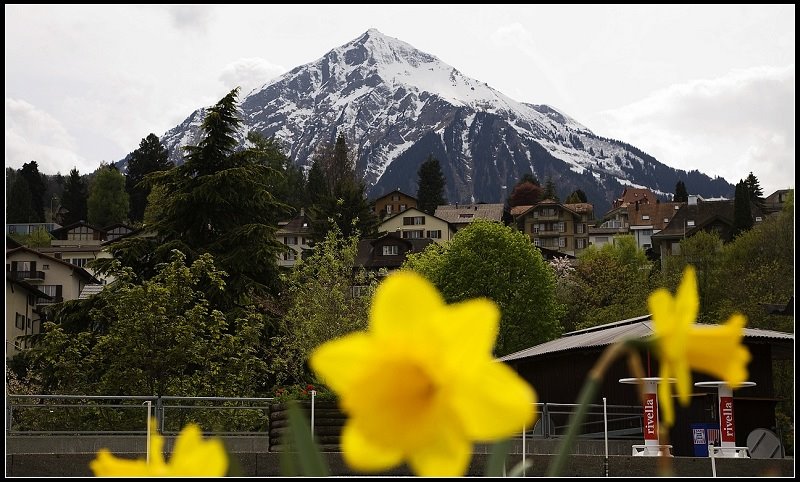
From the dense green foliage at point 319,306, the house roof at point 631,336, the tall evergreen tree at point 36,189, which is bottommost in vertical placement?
the house roof at point 631,336

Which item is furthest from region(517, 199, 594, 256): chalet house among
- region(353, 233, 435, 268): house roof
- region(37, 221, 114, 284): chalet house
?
region(37, 221, 114, 284): chalet house

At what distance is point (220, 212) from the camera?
80.4 ft

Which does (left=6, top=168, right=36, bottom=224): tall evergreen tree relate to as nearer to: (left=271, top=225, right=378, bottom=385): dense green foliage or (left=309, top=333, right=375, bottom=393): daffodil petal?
(left=271, top=225, right=378, bottom=385): dense green foliage

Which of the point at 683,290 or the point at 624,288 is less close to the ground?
the point at 624,288

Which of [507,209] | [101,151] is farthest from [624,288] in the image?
[507,209]

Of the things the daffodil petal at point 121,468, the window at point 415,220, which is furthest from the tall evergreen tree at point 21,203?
the daffodil petal at point 121,468

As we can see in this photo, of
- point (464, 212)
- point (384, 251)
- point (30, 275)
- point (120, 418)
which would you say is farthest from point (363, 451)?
point (464, 212)

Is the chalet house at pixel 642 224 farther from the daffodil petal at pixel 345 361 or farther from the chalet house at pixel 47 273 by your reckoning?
the daffodil petal at pixel 345 361

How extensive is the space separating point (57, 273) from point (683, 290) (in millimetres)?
60251

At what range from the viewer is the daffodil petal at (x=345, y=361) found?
16.9 inches

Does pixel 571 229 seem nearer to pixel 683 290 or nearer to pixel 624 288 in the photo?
→ pixel 624 288

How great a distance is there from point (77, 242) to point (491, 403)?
7631cm

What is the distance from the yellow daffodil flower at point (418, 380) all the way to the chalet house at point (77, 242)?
6888cm

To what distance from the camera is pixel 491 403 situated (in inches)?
16.1
